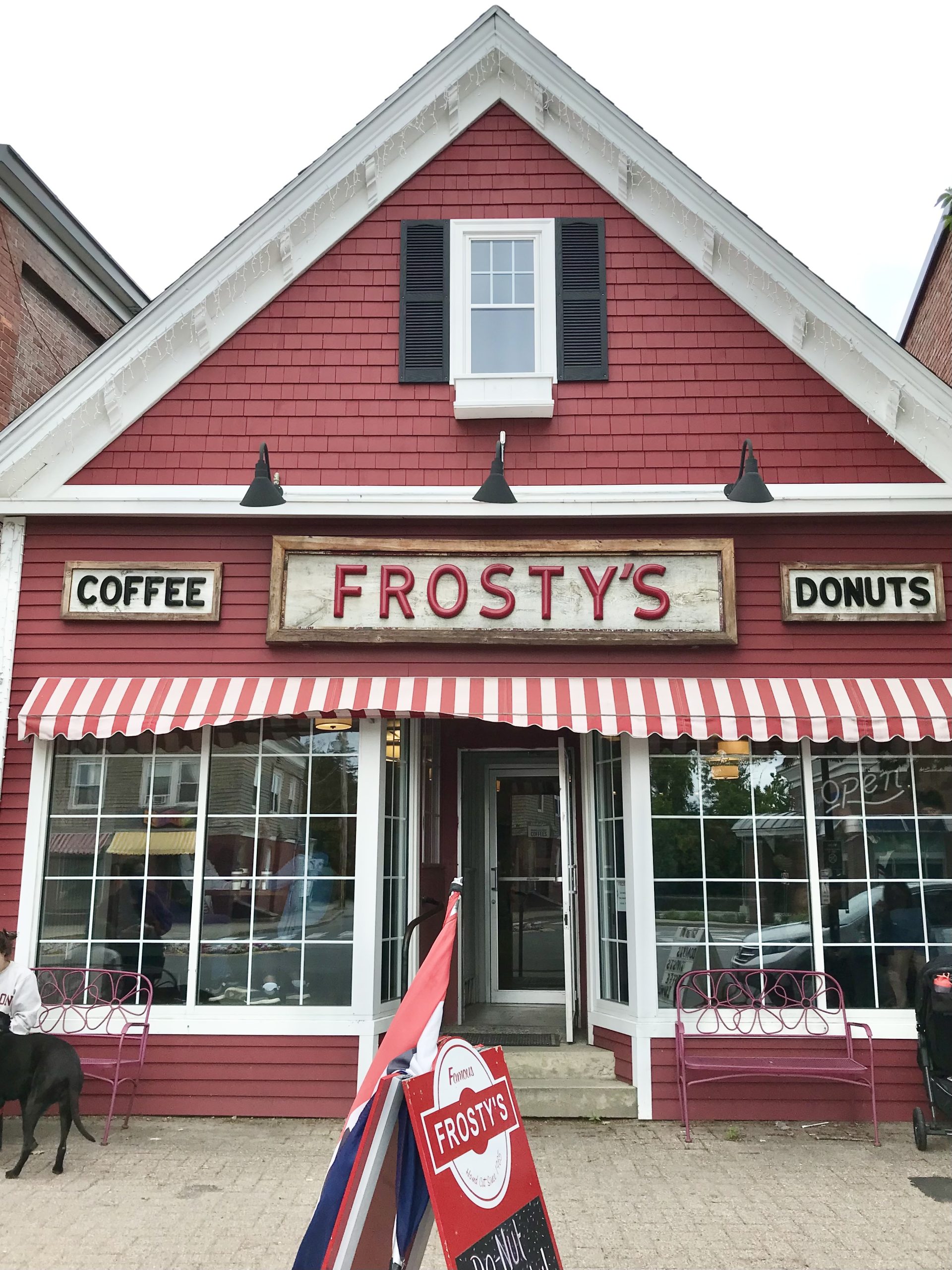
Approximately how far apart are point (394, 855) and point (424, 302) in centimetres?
441

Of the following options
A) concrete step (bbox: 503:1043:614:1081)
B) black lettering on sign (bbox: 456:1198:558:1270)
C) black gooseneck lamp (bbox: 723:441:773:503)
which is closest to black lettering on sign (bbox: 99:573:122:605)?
concrete step (bbox: 503:1043:614:1081)

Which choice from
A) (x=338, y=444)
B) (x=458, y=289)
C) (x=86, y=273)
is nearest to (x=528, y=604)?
(x=338, y=444)

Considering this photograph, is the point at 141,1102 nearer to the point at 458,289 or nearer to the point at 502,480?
the point at 502,480

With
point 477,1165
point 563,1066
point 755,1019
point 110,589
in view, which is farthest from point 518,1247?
→ point 110,589

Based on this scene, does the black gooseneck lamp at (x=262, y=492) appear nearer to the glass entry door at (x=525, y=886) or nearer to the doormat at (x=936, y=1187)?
the glass entry door at (x=525, y=886)

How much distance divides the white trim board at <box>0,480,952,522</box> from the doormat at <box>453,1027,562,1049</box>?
13.3 ft

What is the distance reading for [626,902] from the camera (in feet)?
24.4

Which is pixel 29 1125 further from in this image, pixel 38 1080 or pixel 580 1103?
pixel 580 1103

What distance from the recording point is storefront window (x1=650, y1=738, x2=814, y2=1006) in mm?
7266

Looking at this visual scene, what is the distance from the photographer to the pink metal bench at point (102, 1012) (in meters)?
7.09

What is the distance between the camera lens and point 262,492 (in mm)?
7004

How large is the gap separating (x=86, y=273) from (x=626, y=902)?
951cm

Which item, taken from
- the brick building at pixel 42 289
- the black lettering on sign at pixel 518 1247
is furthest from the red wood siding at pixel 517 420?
the black lettering on sign at pixel 518 1247

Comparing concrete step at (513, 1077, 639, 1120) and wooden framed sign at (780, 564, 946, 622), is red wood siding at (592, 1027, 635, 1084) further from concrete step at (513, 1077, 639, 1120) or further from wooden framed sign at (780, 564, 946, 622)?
wooden framed sign at (780, 564, 946, 622)
